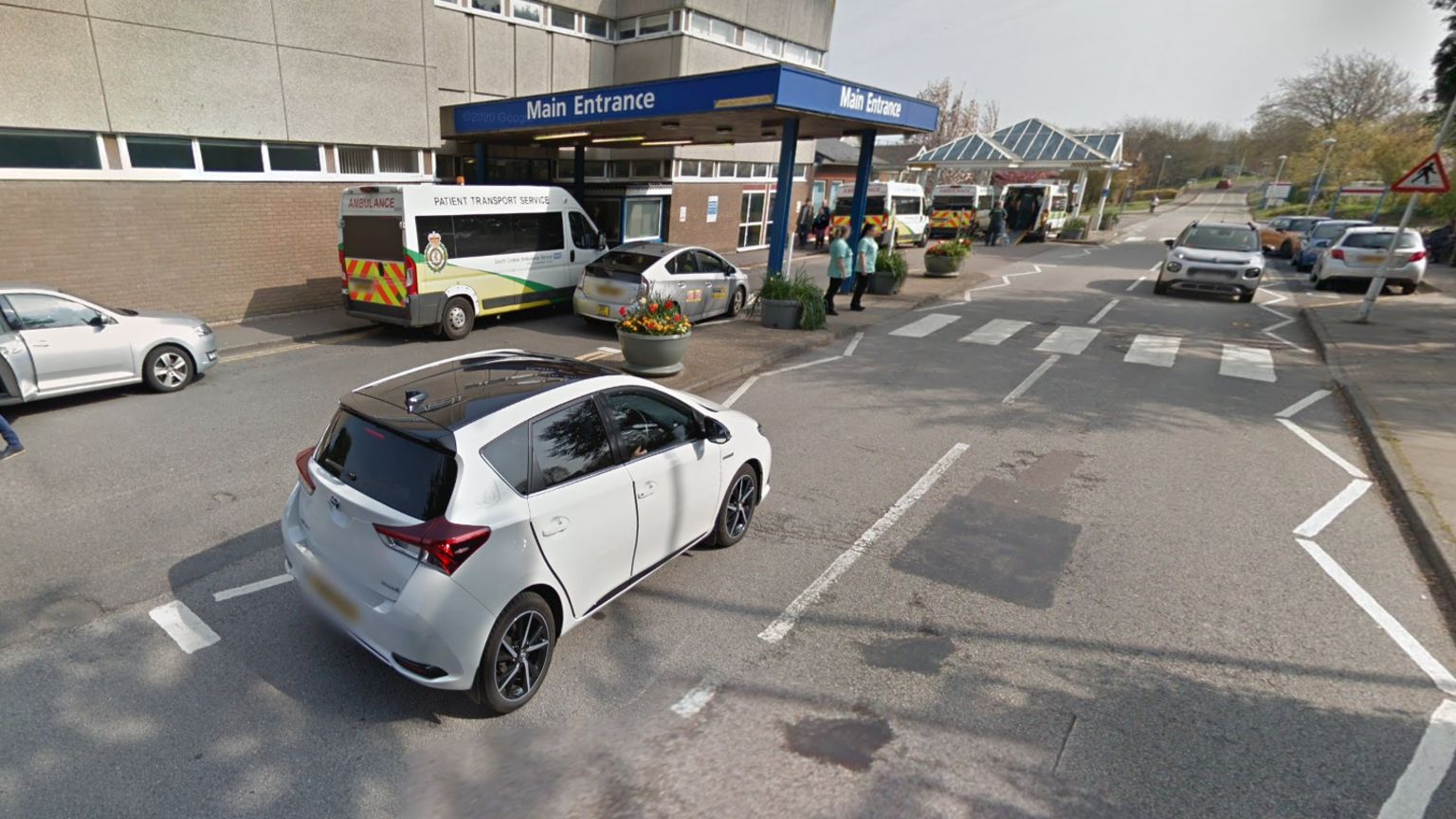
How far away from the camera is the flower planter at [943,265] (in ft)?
61.5

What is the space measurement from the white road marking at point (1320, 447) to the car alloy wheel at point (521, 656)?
7.48m

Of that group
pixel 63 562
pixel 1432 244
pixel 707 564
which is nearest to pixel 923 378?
pixel 707 564

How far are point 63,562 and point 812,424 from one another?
6147mm

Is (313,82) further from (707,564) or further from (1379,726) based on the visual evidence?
(1379,726)

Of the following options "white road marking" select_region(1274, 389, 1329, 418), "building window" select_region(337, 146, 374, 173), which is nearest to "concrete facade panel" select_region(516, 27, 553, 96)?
"building window" select_region(337, 146, 374, 173)

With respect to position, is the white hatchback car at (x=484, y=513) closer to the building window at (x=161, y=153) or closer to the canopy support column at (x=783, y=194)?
the canopy support column at (x=783, y=194)

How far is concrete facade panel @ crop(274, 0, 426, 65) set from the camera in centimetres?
1103

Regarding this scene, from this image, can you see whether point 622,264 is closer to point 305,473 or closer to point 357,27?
point 357,27

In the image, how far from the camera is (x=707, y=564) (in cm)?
466

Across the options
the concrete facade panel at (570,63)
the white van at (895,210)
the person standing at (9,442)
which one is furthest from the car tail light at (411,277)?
the white van at (895,210)

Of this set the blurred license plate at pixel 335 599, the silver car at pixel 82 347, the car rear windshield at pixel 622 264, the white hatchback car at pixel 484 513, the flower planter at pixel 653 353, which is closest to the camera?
the white hatchback car at pixel 484 513

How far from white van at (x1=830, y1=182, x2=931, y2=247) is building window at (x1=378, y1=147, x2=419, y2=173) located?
14760mm

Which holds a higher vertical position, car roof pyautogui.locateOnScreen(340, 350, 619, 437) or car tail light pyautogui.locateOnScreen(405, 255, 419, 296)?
A: car roof pyautogui.locateOnScreen(340, 350, 619, 437)

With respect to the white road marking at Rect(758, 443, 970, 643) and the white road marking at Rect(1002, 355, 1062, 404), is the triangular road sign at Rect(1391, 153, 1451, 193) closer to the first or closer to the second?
the white road marking at Rect(1002, 355, 1062, 404)
